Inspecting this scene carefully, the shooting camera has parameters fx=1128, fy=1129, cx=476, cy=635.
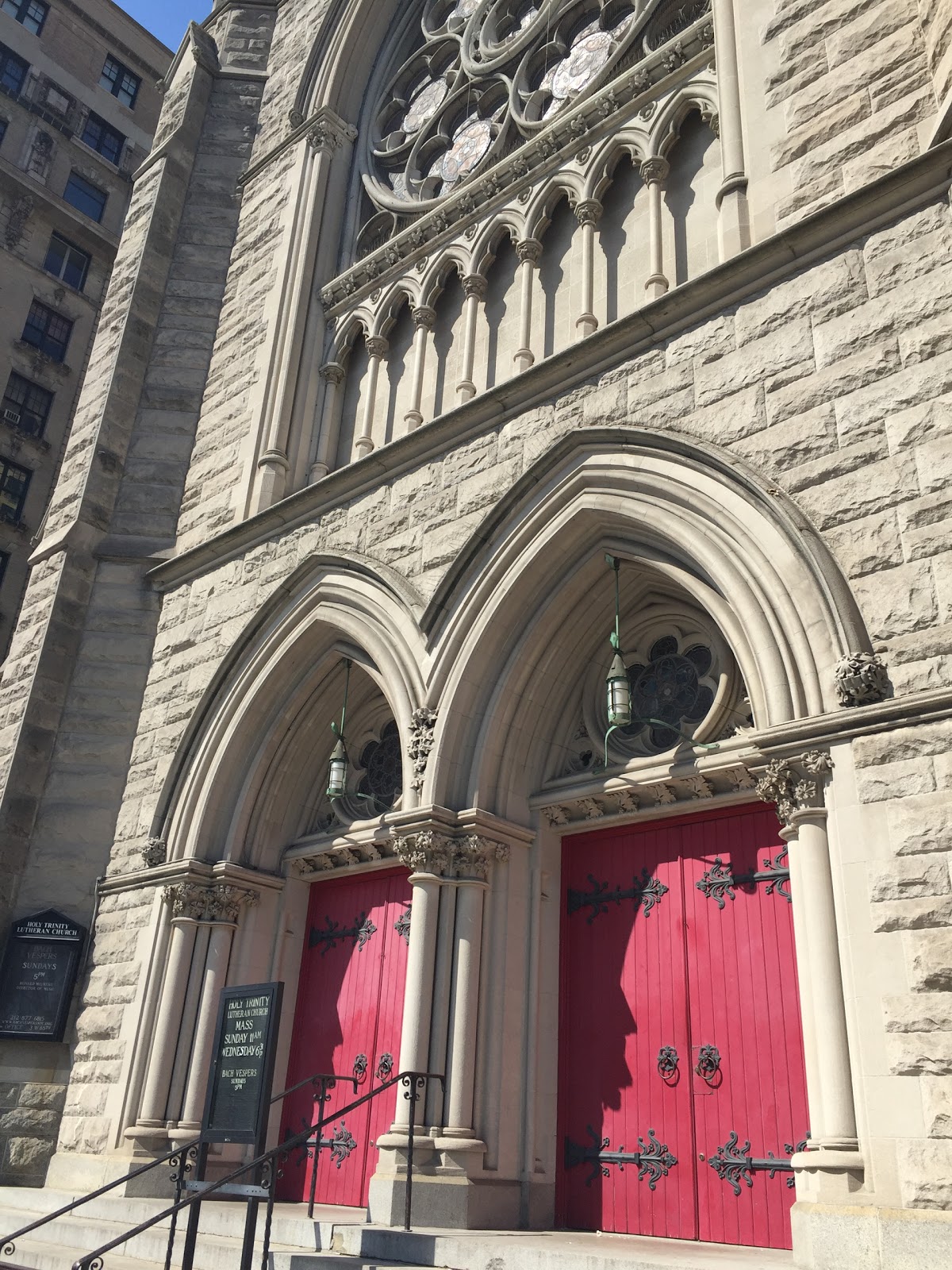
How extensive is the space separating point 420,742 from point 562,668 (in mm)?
1324

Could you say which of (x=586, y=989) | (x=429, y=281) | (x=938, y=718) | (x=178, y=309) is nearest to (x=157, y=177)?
(x=178, y=309)

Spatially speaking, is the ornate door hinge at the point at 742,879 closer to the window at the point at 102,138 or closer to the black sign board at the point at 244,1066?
the black sign board at the point at 244,1066

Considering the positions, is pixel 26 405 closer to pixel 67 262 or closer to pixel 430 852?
pixel 67 262

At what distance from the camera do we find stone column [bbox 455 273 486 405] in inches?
438

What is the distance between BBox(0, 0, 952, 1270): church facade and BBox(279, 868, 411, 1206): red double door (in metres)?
0.04

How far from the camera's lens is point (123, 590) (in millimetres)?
13344

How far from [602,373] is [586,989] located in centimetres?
485

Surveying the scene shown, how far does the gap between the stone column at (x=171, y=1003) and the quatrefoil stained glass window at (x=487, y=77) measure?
811 cm

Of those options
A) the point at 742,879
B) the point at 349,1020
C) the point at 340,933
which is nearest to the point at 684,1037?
the point at 742,879

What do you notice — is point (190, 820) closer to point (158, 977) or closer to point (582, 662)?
point (158, 977)

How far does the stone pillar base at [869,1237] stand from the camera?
5082mm

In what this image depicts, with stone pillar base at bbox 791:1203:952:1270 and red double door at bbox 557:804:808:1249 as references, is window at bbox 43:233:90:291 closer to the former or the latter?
red double door at bbox 557:804:808:1249

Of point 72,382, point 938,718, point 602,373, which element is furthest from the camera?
point 72,382

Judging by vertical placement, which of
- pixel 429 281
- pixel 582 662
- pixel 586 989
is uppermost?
pixel 429 281
